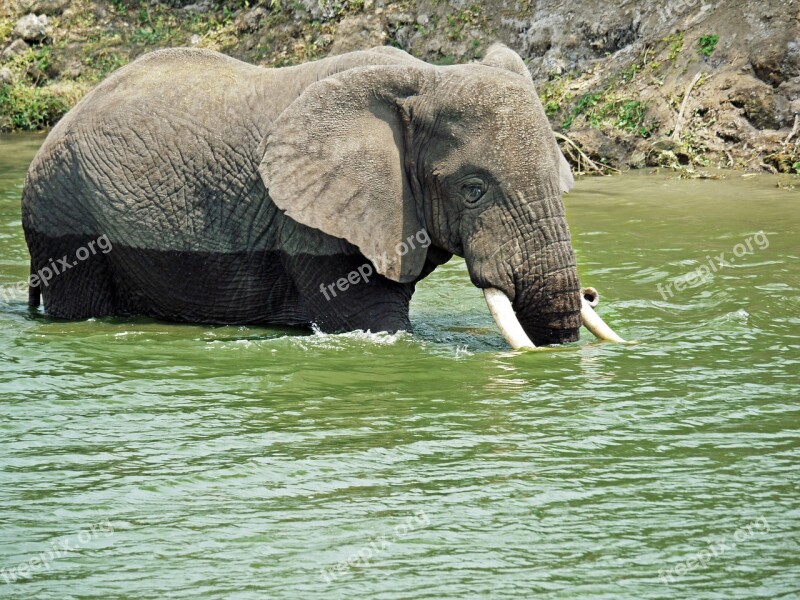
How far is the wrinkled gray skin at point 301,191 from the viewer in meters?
8.84

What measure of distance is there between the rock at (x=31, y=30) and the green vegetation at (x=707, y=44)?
39.6 ft

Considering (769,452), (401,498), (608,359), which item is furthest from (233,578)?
(608,359)

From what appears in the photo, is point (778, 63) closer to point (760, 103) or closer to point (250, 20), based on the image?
point (760, 103)

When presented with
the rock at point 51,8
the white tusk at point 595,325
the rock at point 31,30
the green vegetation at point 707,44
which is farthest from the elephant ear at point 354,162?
the rock at point 51,8

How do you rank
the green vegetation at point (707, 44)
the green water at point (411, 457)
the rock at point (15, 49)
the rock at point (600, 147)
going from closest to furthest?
1. the green water at point (411, 457)
2. the rock at point (600, 147)
3. the green vegetation at point (707, 44)
4. the rock at point (15, 49)

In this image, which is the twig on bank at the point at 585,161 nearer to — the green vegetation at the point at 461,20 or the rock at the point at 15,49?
the green vegetation at the point at 461,20

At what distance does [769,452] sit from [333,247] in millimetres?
3341

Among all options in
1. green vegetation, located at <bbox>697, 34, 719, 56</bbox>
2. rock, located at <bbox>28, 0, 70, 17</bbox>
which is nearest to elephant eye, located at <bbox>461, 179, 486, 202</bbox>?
green vegetation, located at <bbox>697, 34, 719, 56</bbox>

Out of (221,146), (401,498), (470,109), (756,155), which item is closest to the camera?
(401,498)

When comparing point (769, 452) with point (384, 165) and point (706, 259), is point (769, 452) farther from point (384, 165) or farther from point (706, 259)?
point (706, 259)

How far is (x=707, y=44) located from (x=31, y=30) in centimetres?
1230

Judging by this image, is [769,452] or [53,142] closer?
[769,452]

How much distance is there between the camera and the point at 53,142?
10.4 metres

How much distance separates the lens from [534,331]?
9.06 m
